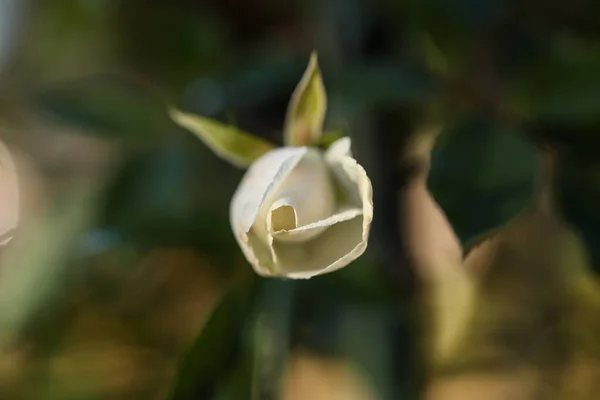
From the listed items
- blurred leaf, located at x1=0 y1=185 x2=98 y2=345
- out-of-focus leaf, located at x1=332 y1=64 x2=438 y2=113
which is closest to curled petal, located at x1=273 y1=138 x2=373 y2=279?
out-of-focus leaf, located at x1=332 y1=64 x2=438 y2=113

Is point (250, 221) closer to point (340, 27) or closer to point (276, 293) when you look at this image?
point (276, 293)

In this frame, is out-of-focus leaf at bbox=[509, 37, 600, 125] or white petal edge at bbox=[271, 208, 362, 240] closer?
white petal edge at bbox=[271, 208, 362, 240]

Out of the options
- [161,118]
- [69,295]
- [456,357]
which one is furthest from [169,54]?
[456,357]

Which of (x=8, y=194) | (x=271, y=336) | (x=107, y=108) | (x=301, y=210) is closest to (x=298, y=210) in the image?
(x=301, y=210)

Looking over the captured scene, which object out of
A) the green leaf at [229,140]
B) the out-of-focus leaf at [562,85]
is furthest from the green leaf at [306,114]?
the out-of-focus leaf at [562,85]

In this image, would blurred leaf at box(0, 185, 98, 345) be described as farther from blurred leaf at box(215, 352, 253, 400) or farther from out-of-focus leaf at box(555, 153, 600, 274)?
out-of-focus leaf at box(555, 153, 600, 274)

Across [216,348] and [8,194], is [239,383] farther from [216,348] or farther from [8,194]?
[8,194]

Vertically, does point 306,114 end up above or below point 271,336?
above

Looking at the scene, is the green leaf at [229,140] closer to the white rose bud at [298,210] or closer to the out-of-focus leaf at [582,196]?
the white rose bud at [298,210]
